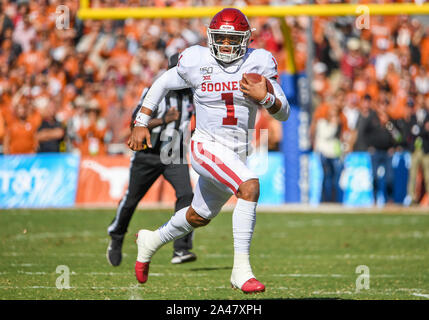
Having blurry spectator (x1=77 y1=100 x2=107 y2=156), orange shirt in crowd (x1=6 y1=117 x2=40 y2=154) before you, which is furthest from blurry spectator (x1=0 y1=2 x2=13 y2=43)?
orange shirt in crowd (x1=6 y1=117 x2=40 y2=154)

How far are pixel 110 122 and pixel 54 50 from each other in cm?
277

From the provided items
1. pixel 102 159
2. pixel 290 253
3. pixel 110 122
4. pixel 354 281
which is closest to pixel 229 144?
pixel 354 281

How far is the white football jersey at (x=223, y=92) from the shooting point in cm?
563

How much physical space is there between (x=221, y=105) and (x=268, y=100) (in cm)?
43

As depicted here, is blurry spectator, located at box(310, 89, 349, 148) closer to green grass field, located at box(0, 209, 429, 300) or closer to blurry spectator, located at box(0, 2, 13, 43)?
green grass field, located at box(0, 209, 429, 300)

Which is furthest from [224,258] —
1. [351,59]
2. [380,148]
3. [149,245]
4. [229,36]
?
[351,59]

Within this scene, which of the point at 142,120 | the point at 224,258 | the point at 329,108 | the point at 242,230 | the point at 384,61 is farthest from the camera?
the point at 384,61

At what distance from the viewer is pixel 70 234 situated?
10180 millimetres

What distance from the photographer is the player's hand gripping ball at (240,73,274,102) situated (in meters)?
5.32

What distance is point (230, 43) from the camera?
5.60m

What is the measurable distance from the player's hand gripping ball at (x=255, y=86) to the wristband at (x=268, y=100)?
0.09 ft

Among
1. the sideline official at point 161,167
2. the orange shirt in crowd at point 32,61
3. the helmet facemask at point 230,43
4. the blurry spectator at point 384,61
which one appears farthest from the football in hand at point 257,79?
the orange shirt in crowd at point 32,61

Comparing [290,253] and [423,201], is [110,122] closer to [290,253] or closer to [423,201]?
[423,201]

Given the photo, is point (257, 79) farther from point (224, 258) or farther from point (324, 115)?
point (324, 115)
